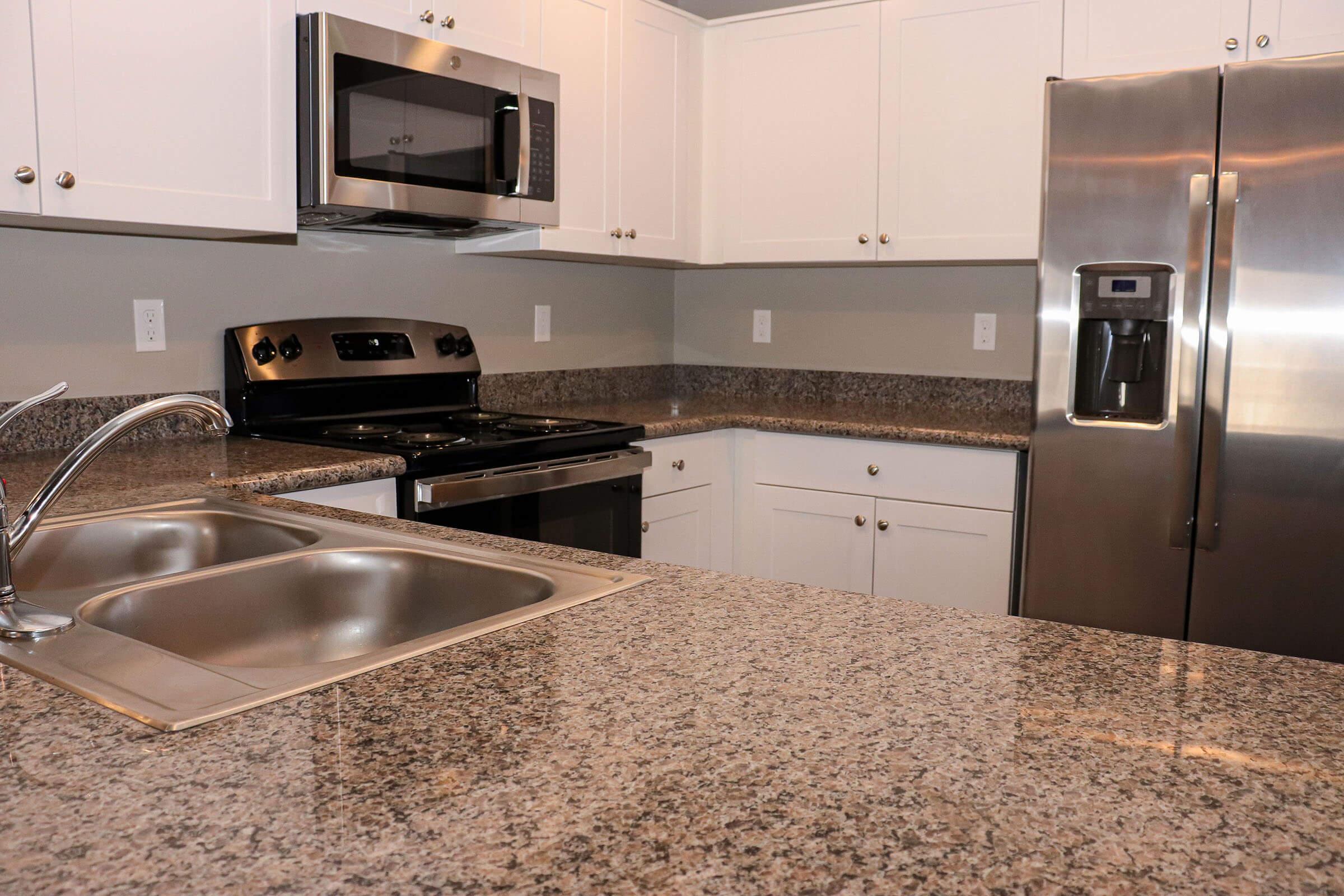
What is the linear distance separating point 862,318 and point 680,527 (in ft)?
3.58

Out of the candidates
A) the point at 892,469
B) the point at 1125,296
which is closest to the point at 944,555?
the point at 892,469

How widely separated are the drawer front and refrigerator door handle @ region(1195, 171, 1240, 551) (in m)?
1.32

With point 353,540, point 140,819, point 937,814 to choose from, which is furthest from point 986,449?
point 140,819

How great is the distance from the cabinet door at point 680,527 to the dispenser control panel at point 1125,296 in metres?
1.19

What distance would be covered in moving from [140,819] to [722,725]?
1.17 feet

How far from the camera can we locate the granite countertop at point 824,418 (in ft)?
9.34

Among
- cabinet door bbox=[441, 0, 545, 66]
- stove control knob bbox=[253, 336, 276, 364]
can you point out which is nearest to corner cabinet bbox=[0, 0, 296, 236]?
stove control knob bbox=[253, 336, 276, 364]

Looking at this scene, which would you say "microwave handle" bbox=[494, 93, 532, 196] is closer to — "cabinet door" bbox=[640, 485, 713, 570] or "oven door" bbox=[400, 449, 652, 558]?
"oven door" bbox=[400, 449, 652, 558]

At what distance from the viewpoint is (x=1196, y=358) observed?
2.36 m

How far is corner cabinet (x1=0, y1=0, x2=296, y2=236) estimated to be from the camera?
71.3 inches

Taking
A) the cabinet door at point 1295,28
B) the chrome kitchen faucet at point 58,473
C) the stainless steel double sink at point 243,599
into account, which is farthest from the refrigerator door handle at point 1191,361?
the chrome kitchen faucet at point 58,473

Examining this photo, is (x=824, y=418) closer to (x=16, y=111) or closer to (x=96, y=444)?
(x=16, y=111)

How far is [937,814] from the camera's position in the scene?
59cm

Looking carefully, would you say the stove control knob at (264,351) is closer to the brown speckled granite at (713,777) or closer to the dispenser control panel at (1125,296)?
the brown speckled granite at (713,777)
